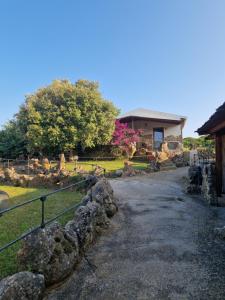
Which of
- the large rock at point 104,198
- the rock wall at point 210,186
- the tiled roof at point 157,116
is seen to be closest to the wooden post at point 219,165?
the rock wall at point 210,186

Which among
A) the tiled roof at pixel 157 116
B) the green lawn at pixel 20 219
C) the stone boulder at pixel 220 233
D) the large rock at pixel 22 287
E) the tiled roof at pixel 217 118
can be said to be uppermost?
the tiled roof at pixel 157 116

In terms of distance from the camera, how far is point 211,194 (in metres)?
8.62

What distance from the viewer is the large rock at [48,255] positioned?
364 cm

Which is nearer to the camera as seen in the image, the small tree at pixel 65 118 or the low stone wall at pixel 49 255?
the low stone wall at pixel 49 255

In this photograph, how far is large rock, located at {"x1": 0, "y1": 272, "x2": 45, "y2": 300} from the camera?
293 centimetres

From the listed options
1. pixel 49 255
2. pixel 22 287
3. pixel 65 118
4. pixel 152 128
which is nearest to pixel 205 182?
pixel 49 255

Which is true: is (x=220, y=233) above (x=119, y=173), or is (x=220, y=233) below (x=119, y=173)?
below

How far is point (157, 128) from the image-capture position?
26516 millimetres

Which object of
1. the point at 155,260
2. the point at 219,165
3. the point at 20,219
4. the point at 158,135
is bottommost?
the point at 20,219

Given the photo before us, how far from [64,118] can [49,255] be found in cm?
1729

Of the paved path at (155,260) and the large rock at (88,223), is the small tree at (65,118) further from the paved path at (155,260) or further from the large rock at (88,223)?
the large rock at (88,223)

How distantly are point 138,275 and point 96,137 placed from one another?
1749 cm

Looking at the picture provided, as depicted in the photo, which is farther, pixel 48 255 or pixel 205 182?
pixel 205 182

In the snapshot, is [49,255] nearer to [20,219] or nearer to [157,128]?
[20,219]
